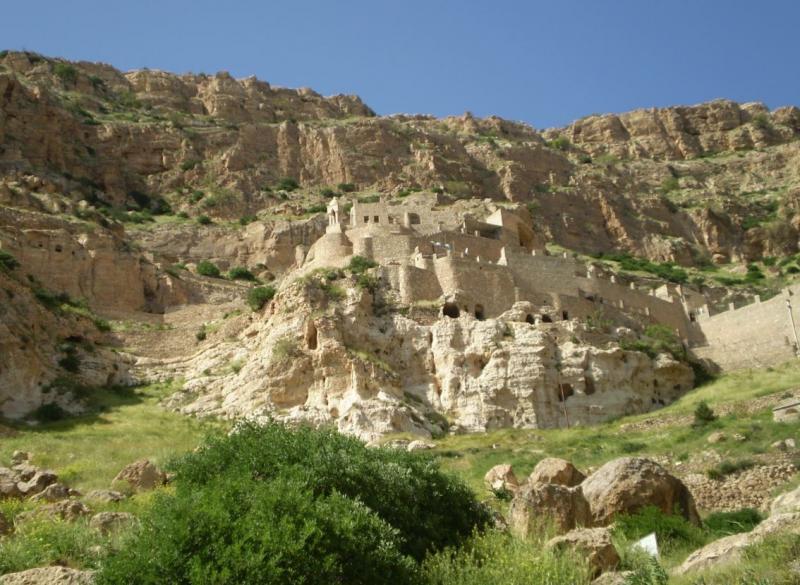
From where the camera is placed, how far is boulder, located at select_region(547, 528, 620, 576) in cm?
1475

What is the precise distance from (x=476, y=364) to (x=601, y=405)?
16.8 feet

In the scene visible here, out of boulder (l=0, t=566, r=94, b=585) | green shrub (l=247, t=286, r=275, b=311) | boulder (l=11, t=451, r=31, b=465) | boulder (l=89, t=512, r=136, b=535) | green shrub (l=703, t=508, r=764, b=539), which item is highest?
green shrub (l=247, t=286, r=275, b=311)

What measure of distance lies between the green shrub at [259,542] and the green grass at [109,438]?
8.28m

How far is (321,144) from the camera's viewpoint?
79250 mm

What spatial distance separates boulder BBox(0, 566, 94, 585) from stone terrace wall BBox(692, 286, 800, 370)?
34.2m

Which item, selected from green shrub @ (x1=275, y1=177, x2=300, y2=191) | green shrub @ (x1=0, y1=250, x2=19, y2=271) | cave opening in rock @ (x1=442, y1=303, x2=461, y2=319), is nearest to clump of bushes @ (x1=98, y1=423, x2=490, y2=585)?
cave opening in rock @ (x1=442, y1=303, x2=461, y2=319)

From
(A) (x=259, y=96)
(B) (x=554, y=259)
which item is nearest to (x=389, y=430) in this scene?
(B) (x=554, y=259)

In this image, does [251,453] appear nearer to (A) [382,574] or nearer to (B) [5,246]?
(A) [382,574]

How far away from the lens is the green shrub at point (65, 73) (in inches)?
3182

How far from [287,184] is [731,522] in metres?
59.2

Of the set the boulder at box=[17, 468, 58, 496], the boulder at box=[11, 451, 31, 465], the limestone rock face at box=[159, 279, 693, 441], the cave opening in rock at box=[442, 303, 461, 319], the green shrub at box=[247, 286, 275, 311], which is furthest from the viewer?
the green shrub at box=[247, 286, 275, 311]

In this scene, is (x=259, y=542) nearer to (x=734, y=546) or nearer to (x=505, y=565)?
(x=505, y=565)

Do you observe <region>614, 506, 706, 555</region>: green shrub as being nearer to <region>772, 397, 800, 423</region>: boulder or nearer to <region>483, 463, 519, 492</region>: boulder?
<region>483, 463, 519, 492</region>: boulder

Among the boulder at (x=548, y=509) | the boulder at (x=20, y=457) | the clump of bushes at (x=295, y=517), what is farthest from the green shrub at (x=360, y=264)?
the boulder at (x=548, y=509)
